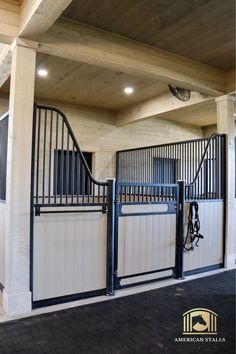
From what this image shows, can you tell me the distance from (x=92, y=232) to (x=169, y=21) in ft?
7.44

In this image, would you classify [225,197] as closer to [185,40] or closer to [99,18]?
[185,40]

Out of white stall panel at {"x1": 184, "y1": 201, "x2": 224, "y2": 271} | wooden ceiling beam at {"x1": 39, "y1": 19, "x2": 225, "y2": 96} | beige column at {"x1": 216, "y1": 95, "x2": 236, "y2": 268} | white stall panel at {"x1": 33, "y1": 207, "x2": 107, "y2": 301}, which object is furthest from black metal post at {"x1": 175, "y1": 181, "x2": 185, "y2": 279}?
wooden ceiling beam at {"x1": 39, "y1": 19, "x2": 225, "y2": 96}

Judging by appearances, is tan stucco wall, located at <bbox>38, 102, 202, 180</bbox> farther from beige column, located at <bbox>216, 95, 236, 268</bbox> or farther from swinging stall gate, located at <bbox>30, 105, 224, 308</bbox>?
beige column, located at <bbox>216, 95, 236, 268</bbox>

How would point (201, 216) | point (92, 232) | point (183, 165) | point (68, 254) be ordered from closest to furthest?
point (68, 254) < point (92, 232) < point (201, 216) < point (183, 165)

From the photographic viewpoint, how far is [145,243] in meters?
3.52

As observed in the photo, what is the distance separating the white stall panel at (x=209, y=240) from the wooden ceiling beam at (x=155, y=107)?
171 cm

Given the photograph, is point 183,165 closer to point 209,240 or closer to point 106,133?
point 209,240

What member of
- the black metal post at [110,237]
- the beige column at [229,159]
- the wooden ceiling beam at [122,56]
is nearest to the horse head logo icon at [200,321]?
the black metal post at [110,237]

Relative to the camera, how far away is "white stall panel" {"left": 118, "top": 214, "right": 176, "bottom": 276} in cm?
335

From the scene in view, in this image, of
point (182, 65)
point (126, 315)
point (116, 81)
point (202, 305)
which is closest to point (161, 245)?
point (202, 305)

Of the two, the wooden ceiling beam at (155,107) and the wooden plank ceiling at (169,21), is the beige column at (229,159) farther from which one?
the wooden plank ceiling at (169,21)

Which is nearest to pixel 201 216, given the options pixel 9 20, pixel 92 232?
pixel 92 232

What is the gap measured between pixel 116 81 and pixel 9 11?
2.15 meters

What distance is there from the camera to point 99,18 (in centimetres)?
299
